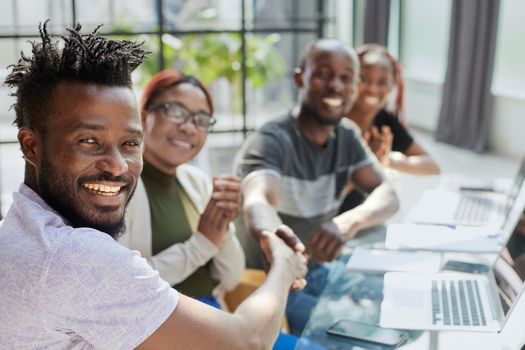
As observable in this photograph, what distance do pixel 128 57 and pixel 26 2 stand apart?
230 inches

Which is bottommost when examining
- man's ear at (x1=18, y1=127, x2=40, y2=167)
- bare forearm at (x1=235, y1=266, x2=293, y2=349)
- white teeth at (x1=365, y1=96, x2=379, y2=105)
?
bare forearm at (x1=235, y1=266, x2=293, y2=349)

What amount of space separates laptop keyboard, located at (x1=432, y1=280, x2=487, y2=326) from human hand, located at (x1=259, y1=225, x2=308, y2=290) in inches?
11.3

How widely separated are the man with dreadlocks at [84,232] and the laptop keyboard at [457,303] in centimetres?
39

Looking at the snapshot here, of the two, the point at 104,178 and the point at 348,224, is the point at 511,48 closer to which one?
the point at 348,224

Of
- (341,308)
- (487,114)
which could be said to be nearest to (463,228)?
(341,308)

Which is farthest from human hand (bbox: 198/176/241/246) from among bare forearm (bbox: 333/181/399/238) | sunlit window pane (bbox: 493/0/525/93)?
sunlit window pane (bbox: 493/0/525/93)

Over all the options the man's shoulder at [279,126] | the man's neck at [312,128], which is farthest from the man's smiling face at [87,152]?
the man's neck at [312,128]

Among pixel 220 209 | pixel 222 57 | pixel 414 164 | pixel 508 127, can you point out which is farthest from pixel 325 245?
pixel 508 127

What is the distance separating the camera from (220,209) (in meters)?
1.88

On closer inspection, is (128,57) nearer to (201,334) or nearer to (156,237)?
(201,334)

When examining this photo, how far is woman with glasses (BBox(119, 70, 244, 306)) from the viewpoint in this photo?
1836 millimetres

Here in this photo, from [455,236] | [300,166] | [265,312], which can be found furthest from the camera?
[300,166]

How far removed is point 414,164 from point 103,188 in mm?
2025

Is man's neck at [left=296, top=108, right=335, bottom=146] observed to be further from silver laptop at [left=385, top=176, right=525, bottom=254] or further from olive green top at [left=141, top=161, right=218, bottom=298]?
olive green top at [left=141, top=161, right=218, bottom=298]
